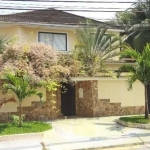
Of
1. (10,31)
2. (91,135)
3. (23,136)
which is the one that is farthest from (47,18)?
(23,136)

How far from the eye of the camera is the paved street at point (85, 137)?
1000 cm

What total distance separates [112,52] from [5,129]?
1090cm

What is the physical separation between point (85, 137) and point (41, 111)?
4.67 metres

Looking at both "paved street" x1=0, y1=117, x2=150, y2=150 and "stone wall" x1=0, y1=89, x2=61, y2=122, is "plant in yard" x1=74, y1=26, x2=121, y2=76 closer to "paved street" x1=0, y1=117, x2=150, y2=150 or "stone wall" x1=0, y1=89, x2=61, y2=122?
"stone wall" x1=0, y1=89, x2=61, y2=122

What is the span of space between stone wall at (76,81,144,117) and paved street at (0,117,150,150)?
7.28ft

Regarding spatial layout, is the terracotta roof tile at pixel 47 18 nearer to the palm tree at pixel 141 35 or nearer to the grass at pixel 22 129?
the palm tree at pixel 141 35

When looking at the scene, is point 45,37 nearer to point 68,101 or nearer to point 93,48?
point 93,48

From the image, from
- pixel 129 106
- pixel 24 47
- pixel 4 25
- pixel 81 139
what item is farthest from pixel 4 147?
pixel 4 25

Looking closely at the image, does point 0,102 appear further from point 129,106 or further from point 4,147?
point 129,106

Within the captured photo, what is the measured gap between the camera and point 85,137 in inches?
443

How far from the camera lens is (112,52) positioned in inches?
786

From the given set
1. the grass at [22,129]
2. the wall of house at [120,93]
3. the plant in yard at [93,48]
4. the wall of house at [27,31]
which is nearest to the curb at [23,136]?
the grass at [22,129]

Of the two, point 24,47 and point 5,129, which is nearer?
point 5,129

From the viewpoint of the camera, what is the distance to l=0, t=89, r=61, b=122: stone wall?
578 inches
